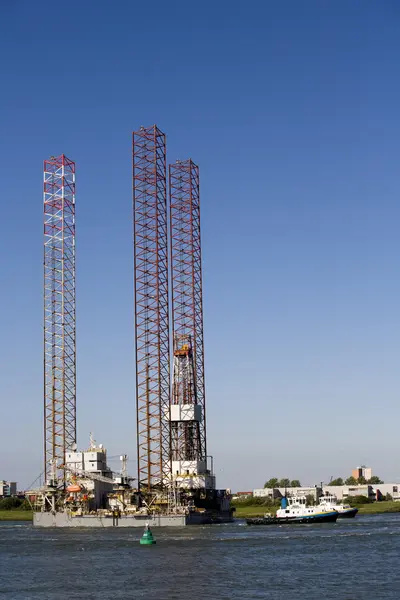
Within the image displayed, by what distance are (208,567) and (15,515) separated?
136675 mm

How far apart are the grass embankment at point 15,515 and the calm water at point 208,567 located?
96394mm

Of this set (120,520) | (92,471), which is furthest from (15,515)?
(120,520)

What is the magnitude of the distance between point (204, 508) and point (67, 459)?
1750cm

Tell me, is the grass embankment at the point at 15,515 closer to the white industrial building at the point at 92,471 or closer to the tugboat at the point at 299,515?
the white industrial building at the point at 92,471

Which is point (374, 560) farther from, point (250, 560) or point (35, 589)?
point (35, 589)

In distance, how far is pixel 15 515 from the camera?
607ft

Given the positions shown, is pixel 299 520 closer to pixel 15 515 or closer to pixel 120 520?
pixel 120 520

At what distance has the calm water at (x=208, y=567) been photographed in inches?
1804

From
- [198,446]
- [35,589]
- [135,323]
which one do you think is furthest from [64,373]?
[35,589]

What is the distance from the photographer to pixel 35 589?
48094mm

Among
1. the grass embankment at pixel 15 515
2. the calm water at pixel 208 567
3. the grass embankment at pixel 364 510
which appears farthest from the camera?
the grass embankment at pixel 15 515

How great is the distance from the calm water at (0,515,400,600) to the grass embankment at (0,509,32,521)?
9639cm

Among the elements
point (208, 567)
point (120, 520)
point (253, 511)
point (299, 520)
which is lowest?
point (208, 567)

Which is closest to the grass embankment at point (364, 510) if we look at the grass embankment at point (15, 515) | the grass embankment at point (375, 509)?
the grass embankment at point (375, 509)
